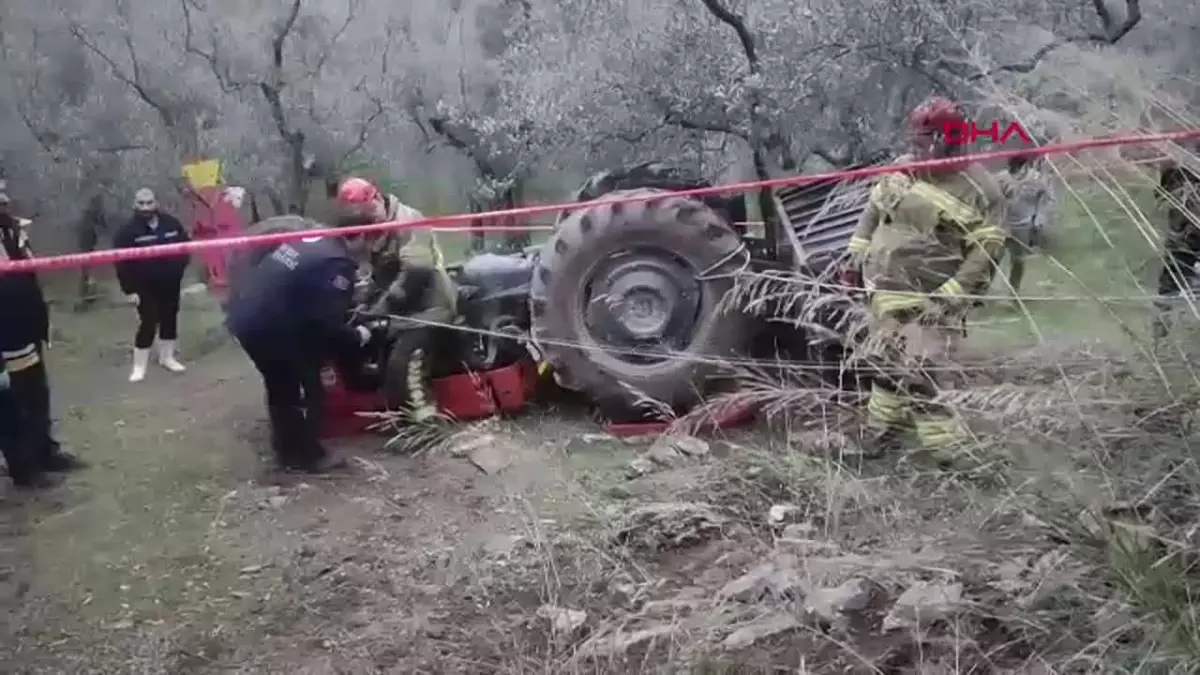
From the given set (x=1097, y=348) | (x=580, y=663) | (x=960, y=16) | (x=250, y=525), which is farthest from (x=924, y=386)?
(x=960, y=16)

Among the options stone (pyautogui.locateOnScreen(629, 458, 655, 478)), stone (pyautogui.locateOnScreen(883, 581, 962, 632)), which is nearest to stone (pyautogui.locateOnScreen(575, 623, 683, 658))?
stone (pyautogui.locateOnScreen(883, 581, 962, 632))

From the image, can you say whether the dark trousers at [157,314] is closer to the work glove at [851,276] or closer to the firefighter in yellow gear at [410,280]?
the firefighter in yellow gear at [410,280]

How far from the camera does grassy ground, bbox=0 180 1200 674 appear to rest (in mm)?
1811

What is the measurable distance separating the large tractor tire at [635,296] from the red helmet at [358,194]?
70 centimetres

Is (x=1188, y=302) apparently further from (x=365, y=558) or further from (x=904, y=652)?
(x=365, y=558)

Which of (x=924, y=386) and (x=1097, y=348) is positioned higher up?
(x=1097, y=348)

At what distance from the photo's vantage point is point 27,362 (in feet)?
12.1

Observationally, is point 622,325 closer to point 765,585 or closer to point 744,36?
point 744,36

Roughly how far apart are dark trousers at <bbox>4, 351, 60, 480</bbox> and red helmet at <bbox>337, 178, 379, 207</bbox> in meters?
1.21

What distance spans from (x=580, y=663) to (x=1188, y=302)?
1296 mm

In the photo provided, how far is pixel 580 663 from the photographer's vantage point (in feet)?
6.95

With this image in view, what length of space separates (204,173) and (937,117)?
353 centimetres

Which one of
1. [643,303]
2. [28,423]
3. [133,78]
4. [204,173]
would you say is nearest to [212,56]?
[133,78]

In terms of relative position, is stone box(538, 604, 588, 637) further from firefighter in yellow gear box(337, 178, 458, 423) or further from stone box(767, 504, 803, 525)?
firefighter in yellow gear box(337, 178, 458, 423)
